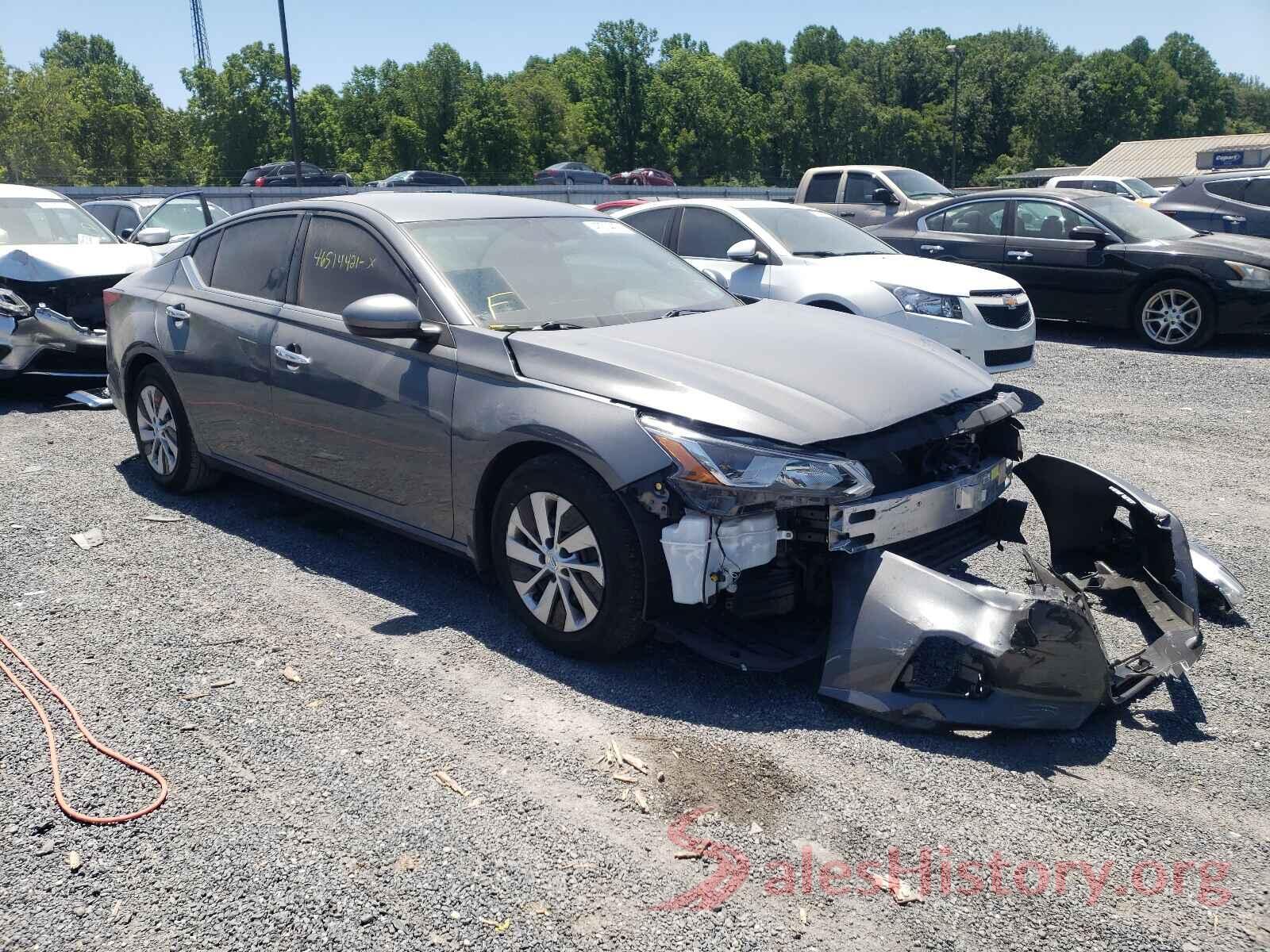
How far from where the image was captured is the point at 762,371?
13.3 ft

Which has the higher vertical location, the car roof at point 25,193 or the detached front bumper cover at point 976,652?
the car roof at point 25,193

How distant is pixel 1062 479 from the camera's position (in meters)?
4.68

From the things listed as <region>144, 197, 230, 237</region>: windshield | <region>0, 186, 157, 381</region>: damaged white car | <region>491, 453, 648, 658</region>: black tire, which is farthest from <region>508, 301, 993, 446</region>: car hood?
<region>144, 197, 230, 237</region>: windshield

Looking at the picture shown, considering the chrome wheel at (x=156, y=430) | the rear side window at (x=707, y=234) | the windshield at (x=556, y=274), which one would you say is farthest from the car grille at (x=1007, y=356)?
the chrome wheel at (x=156, y=430)

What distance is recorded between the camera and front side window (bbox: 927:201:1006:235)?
1252cm

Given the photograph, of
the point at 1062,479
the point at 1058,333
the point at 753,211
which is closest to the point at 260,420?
the point at 1062,479

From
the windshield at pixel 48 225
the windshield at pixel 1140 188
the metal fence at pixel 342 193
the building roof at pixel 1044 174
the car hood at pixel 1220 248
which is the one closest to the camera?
the windshield at pixel 48 225

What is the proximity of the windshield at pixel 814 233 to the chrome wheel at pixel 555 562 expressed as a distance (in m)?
5.60

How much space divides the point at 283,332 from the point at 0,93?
5748 centimetres

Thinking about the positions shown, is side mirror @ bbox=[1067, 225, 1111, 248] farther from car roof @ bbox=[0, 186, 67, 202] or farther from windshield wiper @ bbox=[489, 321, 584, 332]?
car roof @ bbox=[0, 186, 67, 202]

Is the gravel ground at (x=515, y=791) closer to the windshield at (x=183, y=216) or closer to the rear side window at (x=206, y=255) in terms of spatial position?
the rear side window at (x=206, y=255)

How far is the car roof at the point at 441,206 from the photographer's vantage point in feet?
16.5

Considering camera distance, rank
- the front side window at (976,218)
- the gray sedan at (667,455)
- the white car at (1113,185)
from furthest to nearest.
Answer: the white car at (1113,185)
the front side window at (976,218)
the gray sedan at (667,455)

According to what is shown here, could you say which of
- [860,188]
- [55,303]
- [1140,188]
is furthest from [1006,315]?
[1140,188]
